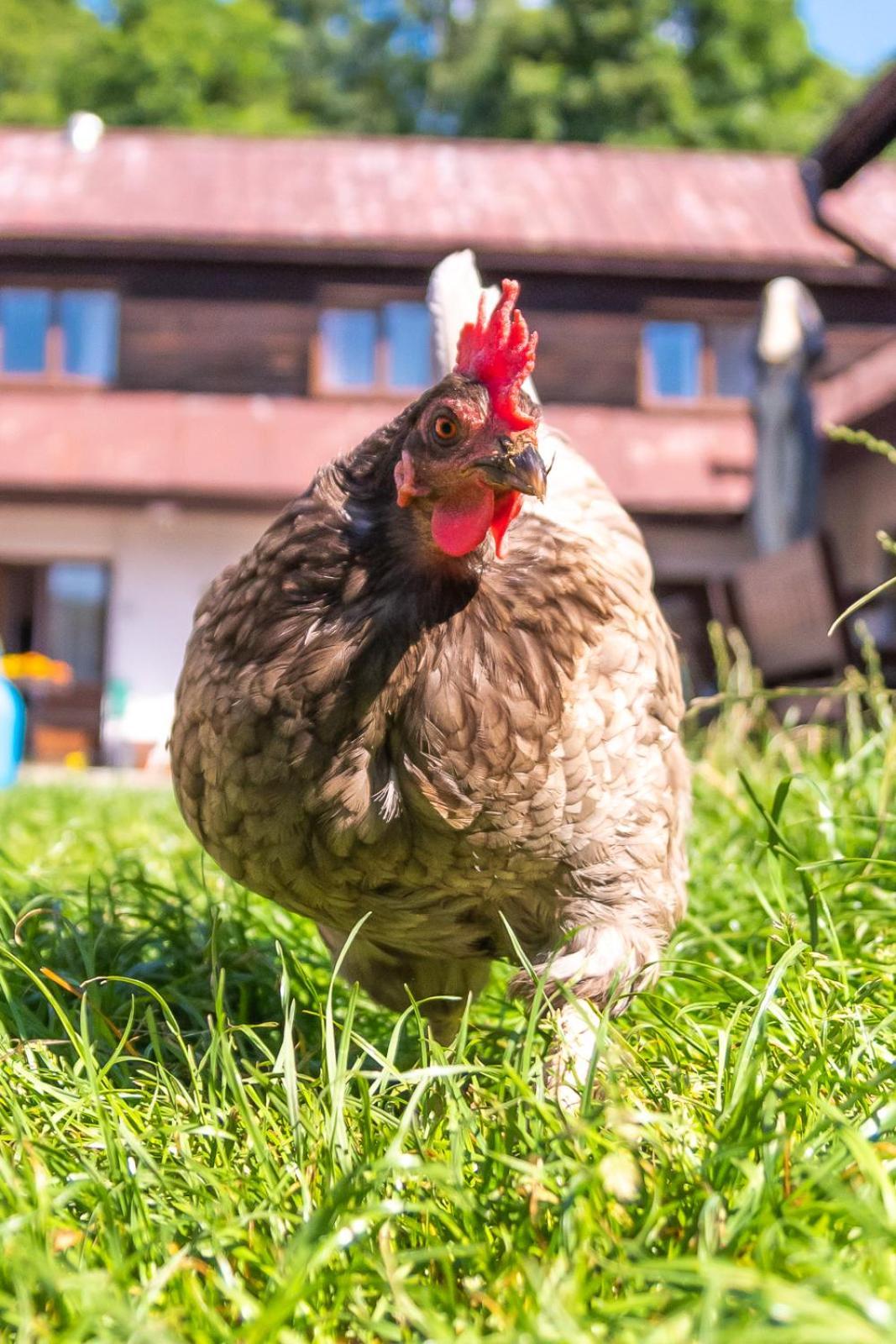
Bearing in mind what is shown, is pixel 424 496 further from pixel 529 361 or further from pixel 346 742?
pixel 346 742

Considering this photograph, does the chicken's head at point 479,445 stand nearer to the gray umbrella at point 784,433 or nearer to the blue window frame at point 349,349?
the gray umbrella at point 784,433

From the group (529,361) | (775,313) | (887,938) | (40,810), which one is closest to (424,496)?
(529,361)

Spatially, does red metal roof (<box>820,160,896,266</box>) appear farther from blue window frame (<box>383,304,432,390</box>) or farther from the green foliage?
the green foliage

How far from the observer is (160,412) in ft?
46.2

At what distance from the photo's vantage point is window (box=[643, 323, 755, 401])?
1484 cm

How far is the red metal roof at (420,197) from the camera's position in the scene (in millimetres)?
14078

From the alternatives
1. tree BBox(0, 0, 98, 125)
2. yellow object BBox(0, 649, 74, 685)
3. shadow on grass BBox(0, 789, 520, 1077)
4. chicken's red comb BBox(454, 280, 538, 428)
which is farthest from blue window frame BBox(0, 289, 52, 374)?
chicken's red comb BBox(454, 280, 538, 428)

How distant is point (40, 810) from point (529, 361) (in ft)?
13.3

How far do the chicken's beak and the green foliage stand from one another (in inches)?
1036

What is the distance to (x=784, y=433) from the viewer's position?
9062 mm

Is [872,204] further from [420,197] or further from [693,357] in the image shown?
[420,197]

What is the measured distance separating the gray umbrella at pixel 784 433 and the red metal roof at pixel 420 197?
515 cm

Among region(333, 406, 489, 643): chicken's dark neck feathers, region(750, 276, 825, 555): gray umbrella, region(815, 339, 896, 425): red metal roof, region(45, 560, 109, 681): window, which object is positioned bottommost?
region(333, 406, 489, 643): chicken's dark neck feathers

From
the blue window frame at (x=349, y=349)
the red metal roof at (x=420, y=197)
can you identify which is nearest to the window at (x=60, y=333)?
the red metal roof at (x=420, y=197)
